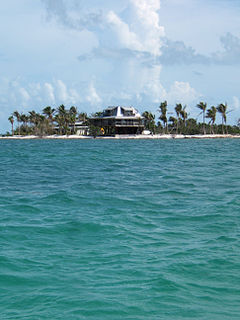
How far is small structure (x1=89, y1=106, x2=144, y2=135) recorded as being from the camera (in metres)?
153

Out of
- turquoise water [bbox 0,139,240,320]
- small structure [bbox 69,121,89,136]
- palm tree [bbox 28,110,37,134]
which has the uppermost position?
palm tree [bbox 28,110,37,134]

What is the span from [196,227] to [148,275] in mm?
3635

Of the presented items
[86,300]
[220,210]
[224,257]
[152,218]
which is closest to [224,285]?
[224,257]

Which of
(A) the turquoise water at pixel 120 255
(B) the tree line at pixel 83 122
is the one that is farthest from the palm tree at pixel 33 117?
(A) the turquoise water at pixel 120 255

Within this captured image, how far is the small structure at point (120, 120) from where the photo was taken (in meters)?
153

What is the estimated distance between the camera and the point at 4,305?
6.11m

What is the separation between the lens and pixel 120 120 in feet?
503

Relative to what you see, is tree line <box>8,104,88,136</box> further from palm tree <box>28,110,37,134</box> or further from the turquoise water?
the turquoise water

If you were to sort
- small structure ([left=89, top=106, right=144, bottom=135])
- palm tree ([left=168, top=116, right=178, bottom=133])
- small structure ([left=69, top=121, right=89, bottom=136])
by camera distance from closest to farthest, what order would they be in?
small structure ([left=89, top=106, right=144, bottom=135]) → small structure ([left=69, top=121, right=89, bottom=136]) → palm tree ([left=168, top=116, right=178, bottom=133])

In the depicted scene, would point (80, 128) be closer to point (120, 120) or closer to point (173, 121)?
point (120, 120)

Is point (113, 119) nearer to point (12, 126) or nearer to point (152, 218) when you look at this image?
point (12, 126)

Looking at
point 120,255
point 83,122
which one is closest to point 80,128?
point 83,122

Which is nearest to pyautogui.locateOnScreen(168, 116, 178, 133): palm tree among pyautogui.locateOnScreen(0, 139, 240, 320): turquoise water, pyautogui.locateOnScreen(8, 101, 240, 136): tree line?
pyautogui.locateOnScreen(8, 101, 240, 136): tree line

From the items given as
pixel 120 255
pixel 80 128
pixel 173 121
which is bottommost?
pixel 120 255
